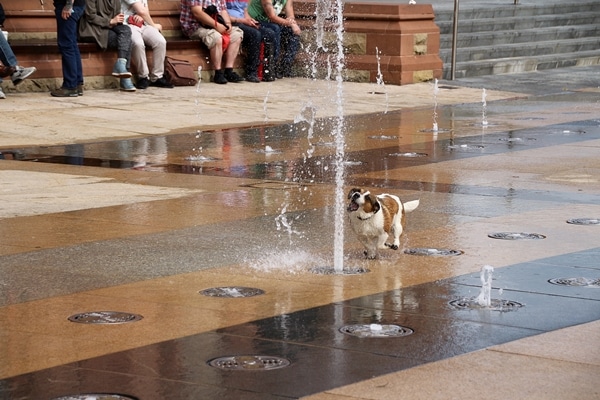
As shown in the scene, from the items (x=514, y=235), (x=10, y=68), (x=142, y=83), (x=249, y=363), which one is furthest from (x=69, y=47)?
(x=249, y=363)

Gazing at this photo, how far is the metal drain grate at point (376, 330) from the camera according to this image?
6.08 m

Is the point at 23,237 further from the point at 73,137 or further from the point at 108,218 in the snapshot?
the point at 73,137

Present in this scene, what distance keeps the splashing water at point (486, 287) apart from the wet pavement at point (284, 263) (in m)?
0.06

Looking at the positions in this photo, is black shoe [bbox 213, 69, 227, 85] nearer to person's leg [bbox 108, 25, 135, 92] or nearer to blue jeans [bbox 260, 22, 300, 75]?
blue jeans [bbox 260, 22, 300, 75]

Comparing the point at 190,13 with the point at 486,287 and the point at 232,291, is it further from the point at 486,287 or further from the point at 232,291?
the point at 486,287

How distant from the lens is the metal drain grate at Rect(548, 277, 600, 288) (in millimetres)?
7219

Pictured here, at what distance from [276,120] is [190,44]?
393 centimetres

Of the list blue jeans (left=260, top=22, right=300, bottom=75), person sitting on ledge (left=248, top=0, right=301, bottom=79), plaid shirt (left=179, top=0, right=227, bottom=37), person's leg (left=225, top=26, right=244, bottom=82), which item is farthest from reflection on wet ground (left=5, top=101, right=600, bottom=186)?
blue jeans (left=260, top=22, right=300, bottom=75)

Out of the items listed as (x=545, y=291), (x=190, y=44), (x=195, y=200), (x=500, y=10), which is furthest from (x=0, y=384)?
(x=500, y=10)

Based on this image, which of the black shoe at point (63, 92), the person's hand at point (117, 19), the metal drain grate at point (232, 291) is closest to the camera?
the metal drain grate at point (232, 291)

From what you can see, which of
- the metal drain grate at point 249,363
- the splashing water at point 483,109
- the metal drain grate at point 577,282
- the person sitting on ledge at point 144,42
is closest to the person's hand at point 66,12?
the person sitting on ledge at point 144,42

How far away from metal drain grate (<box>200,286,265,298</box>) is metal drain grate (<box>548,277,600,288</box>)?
165 cm

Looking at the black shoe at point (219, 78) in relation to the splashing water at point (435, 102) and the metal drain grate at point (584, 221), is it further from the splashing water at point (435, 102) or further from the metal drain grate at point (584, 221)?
the metal drain grate at point (584, 221)

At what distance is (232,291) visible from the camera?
7031 mm
